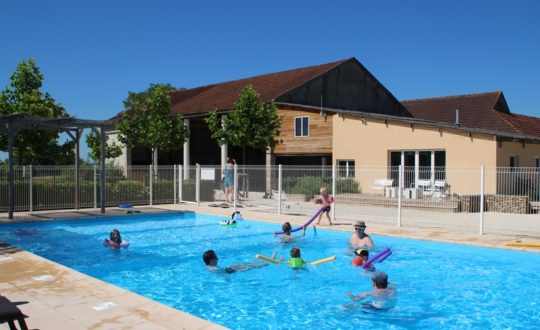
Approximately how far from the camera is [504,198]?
1708 cm

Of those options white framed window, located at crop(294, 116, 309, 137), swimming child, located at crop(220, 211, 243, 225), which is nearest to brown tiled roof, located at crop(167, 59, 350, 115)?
white framed window, located at crop(294, 116, 309, 137)

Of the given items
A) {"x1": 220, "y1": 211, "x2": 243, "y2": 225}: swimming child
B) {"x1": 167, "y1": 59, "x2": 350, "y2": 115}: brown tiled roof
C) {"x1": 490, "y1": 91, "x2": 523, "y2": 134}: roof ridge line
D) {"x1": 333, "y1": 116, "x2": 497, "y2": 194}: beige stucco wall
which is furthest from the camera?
{"x1": 167, "y1": 59, "x2": 350, "y2": 115}: brown tiled roof

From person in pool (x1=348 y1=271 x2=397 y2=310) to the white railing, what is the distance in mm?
6588

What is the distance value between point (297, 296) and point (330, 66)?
81.5 feet

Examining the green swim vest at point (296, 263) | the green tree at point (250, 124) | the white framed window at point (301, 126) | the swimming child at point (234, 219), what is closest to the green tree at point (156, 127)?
the green tree at point (250, 124)

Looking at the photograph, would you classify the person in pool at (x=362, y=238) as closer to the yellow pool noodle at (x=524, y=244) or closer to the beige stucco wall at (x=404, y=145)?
the yellow pool noodle at (x=524, y=244)

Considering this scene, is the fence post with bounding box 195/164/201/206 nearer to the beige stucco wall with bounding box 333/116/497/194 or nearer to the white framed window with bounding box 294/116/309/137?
the beige stucco wall with bounding box 333/116/497/194

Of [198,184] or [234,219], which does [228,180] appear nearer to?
[198,184]

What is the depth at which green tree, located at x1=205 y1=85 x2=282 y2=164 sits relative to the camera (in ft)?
78.4

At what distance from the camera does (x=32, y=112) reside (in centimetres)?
2039

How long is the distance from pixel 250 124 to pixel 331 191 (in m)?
6.73

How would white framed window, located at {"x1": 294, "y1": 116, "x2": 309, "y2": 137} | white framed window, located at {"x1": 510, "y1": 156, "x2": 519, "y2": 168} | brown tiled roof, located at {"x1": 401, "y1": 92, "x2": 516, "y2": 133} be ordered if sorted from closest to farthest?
white framed window, located at {"x1": 510, "y1": 156, "x2": 519, "y2": 168} → white framed window, located at {"x1": 294, "y1": 116, "x2": 309, "y2": 137} → brown tiled roof, located at {"x1": 401, "y1": 92, "x2": 516, "y2": 133}

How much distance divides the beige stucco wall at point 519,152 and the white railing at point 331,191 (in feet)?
3.79

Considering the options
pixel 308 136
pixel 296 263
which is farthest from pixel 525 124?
pixel 296 263
